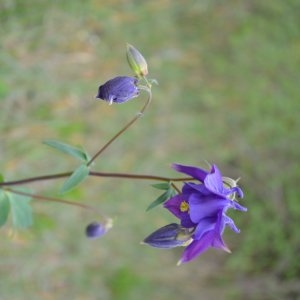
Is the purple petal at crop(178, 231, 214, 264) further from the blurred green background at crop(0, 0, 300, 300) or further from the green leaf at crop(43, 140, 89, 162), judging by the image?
the blurred green background at crop(0, 0, 300, 300)

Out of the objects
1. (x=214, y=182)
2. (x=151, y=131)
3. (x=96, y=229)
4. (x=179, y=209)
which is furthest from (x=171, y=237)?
(x=151, y=131)

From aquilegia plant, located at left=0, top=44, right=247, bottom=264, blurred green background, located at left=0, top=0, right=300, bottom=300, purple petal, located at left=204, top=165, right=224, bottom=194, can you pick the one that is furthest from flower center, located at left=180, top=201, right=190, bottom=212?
blurred green background, located at left=0, top=0, right=300, bottom=300

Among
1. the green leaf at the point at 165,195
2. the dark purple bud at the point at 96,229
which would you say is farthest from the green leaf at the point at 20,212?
the green leaf at the point at 165,195

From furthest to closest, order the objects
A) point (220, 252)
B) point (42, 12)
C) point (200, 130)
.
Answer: point (220, 252)
point (200, 130)
point (42, 12)

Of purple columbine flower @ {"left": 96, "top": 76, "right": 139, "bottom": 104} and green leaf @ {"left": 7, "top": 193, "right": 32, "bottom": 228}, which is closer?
purple columbine flower @ {"left": 96, "top": 76, "right": 139, "bottom": 104}

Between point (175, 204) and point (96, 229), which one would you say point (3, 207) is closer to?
point (96, 229)

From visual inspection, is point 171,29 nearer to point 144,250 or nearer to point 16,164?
point 144,250

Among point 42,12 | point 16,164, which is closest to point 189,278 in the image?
point 16,164
